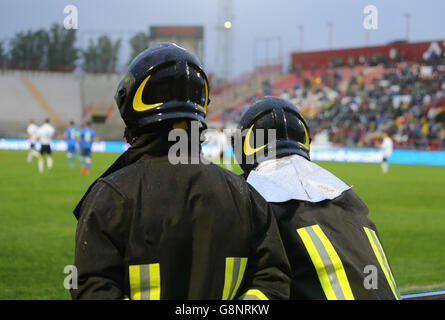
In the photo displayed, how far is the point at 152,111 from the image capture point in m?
1.93

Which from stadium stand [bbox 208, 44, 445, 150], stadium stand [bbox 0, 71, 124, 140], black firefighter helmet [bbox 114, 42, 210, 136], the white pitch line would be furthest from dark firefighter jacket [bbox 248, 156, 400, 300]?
stadium stand [bbox 0, 71, 124, 140]

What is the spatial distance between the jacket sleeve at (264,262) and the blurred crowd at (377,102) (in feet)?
100

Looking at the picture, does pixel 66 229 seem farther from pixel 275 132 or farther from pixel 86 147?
pixel 86 147

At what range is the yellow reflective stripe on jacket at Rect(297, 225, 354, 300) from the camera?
91.7 inches

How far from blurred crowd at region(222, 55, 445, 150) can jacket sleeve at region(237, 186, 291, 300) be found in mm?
30627

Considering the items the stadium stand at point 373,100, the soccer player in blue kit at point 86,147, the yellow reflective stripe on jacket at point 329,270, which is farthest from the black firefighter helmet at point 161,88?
the stadium stand at point 373,100

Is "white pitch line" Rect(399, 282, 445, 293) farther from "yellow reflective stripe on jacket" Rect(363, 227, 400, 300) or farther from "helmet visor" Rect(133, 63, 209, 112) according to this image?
"helmet visor" Rect(133, 63, 209, 112)

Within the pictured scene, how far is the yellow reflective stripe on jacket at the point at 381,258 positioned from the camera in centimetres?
244

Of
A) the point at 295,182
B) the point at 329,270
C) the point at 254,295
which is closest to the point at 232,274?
the point at 254,295

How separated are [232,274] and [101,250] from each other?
1.43 feet

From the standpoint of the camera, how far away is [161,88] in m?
1.94
